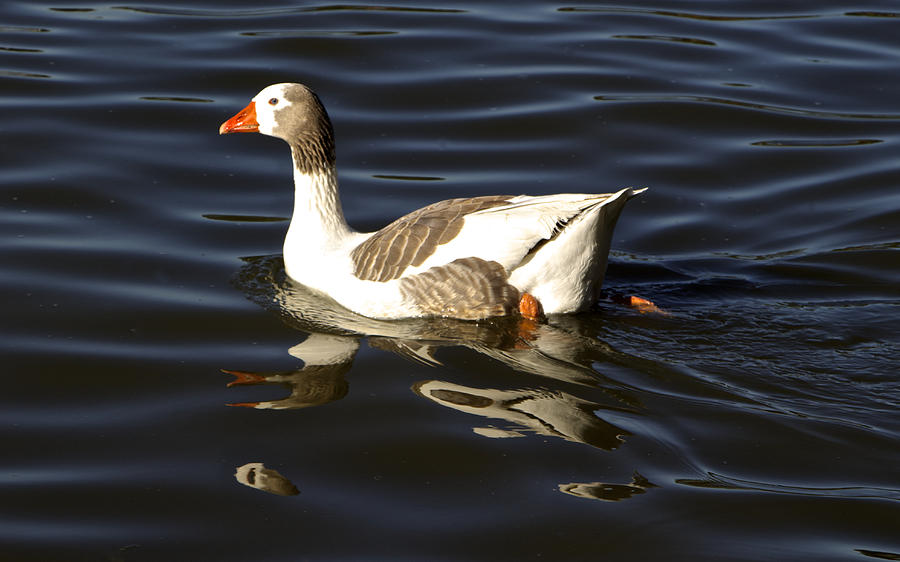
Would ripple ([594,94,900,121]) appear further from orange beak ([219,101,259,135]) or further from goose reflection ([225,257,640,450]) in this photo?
goose reflection ([225,257,640,450])

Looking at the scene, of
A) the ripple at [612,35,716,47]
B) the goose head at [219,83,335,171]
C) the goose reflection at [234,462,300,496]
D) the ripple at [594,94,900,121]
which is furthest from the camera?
the ripple at [612,35,716,47]

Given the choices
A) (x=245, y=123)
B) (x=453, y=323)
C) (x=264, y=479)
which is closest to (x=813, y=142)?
(x=453, y=323)

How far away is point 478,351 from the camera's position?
773 centimetres

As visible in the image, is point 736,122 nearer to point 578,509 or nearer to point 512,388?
point 512,388

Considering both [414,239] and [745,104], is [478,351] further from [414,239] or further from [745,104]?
Result: [745,104]

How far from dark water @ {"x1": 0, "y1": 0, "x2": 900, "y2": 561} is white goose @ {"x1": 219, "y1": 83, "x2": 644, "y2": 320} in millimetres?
196

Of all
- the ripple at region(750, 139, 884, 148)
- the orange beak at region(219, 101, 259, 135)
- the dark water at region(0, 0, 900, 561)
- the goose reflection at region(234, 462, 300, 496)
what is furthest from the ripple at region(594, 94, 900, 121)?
the goose reflection at region(234, 462, 300, 496)

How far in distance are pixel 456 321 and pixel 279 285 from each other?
1.63m

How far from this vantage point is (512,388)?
7.07m

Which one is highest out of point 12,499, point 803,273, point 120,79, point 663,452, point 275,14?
point 275,14

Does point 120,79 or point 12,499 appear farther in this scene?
point 120,79

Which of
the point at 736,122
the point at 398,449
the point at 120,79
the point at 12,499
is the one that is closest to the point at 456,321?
the point at 398,449

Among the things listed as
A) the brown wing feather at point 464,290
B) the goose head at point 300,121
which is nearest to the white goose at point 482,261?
the brown wing feather at point 464,290

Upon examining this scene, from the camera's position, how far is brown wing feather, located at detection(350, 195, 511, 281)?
826cm
